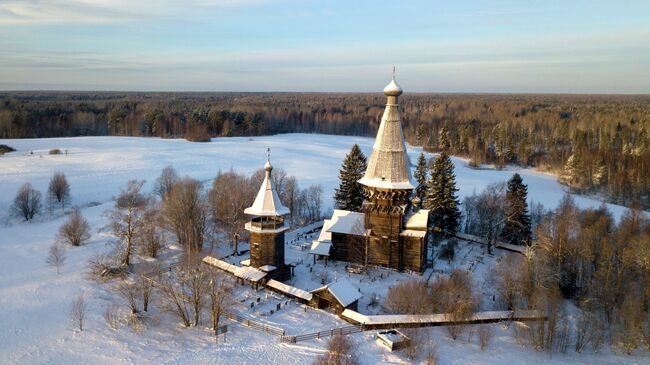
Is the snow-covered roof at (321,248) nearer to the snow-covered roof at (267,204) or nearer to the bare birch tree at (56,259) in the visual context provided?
the snow-covered roof at (267,204)

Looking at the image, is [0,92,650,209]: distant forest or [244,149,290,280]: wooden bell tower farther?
[0,92,650,209]: distant forest

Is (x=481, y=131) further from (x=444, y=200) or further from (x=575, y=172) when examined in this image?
(x=444, y=200)

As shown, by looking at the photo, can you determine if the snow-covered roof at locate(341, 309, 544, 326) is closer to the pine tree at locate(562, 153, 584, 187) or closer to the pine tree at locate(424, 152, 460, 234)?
the pine tree at locate(424, 152, 460, 234)

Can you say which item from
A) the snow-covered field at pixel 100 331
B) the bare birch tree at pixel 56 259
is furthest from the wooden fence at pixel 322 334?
the bare birch tree at pixel 56 259

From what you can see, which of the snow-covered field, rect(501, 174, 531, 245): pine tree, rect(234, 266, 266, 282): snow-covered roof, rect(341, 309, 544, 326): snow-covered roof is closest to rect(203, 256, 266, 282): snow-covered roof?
rect(234, 266, 266, 282): snow-covered roof

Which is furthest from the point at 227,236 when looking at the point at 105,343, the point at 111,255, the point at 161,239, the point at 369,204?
the point at 105,343

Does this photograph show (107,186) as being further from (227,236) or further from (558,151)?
(558,151)

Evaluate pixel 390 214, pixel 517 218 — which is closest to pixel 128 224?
pixel 390 214
